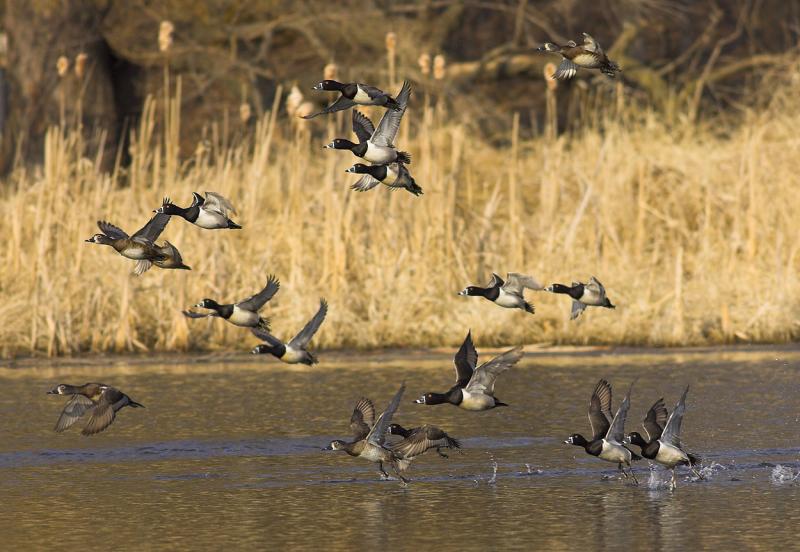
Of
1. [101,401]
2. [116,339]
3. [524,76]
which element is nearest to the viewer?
[101,401]

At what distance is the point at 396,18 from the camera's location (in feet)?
89.0

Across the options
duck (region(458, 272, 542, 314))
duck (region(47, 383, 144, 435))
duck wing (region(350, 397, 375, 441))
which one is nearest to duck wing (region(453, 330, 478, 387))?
duck (region(458, 272, 542, 314))

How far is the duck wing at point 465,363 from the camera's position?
1004 cm

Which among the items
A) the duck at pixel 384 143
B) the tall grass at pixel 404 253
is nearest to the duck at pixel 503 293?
the duck at pixel 384 143

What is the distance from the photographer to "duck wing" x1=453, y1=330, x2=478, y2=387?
1004 centimetres

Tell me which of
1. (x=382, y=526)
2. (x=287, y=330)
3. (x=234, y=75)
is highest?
(x=234, y=75)

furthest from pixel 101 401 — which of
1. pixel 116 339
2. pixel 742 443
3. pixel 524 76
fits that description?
pixel 524 76

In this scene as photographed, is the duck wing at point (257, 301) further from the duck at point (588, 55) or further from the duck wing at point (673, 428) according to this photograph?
the duck wing at point (673, 428)

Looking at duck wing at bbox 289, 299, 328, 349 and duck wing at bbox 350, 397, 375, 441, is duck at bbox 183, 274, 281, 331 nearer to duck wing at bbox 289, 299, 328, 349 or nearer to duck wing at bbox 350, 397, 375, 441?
duck wing at bbox 289, 299, 328, 349

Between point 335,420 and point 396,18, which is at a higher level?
point 396,18

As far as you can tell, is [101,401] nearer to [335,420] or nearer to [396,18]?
[335,420]

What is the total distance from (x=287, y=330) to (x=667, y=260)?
14.1 ft

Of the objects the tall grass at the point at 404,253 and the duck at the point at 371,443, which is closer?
the duck at the point at 371,443

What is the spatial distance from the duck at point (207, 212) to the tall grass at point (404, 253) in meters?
6.10
